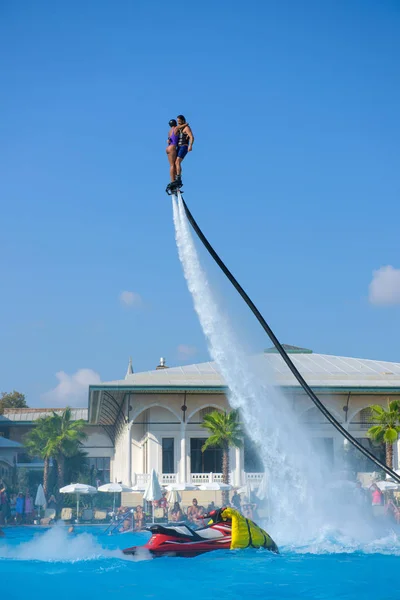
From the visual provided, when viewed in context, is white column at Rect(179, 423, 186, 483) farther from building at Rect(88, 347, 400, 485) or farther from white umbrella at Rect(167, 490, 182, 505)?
white umbrella at Rect(167, 490, 182, 505)

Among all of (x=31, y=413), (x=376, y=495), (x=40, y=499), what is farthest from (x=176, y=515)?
(x=31, y=413)

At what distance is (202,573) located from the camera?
19953 millimetres

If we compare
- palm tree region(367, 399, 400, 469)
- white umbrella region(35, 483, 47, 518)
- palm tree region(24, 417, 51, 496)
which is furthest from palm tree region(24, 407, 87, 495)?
palm tree region(367, 399, 400, 469)

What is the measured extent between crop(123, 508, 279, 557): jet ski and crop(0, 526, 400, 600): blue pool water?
21cm

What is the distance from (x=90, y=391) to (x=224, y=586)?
90.4ft

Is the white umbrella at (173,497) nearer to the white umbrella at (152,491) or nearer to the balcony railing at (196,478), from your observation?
the white umbrella at (152,491)

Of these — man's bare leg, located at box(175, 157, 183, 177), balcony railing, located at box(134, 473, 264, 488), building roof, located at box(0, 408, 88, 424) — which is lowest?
balcony railing, located at box(134, 473, 264, 488)

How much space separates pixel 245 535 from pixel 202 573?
1.69 meters

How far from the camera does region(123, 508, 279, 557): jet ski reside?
2092 centimetres

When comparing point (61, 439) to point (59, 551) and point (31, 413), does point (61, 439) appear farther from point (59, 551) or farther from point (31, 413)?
point (31, 413)

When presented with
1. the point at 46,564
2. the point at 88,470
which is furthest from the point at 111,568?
the point at 88,470

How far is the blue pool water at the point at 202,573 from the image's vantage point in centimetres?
1786

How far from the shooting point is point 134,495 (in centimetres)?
4228

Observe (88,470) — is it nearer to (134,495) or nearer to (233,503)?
(134,495)
